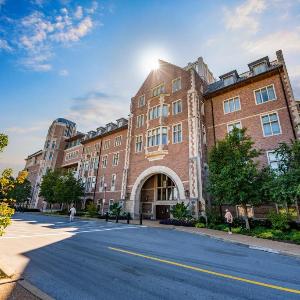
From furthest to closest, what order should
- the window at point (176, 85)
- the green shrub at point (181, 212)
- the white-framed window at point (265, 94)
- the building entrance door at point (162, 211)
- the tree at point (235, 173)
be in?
1. the building entrance door at point (162, 211)
2. the window at point (176, 85)
3. the white-framed window at point (265, 94)
4. the green shrub at point (181, 212)
5. the tree at point (235, 173)

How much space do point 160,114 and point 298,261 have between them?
22845mm

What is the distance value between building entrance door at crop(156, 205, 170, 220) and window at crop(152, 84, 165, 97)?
16.5m

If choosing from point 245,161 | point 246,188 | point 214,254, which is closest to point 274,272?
point 214,254

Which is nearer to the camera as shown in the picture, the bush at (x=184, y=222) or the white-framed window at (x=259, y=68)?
the bush at (x=184, y=222)

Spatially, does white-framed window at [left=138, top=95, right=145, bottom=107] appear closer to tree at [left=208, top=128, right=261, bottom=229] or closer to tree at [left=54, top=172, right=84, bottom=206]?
tree at [left=208, top=128, right=261, bottom=229]

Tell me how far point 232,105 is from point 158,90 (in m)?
11.5

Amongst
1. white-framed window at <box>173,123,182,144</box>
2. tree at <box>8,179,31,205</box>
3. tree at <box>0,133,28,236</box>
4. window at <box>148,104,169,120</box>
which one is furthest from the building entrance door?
tree at <box>8,179,31,205</box>

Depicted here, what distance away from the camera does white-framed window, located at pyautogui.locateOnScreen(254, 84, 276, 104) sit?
70.5 ft

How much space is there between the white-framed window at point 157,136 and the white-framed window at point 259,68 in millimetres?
12462

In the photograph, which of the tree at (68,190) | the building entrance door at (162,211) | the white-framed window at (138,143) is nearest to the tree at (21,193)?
the tree at (68,190)

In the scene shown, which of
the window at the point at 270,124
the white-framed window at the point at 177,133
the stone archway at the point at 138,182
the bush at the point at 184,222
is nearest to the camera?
the bush at the point at 184,222

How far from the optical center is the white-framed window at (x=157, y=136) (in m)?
27.5

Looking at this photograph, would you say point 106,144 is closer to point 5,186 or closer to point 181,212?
point 181,212

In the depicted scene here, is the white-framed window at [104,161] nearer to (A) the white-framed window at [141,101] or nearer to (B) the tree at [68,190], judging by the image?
(B) the tree at [68,190]
